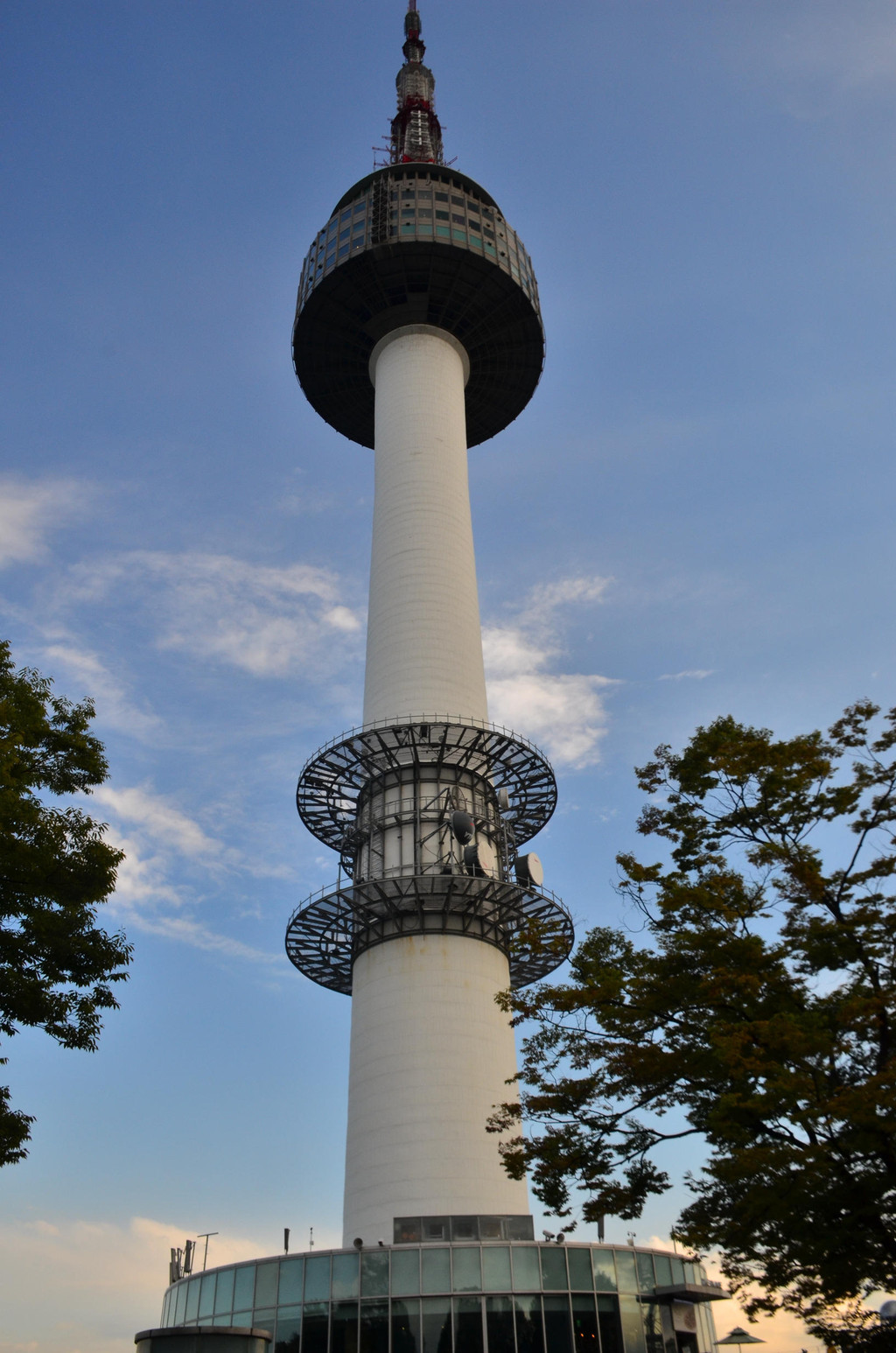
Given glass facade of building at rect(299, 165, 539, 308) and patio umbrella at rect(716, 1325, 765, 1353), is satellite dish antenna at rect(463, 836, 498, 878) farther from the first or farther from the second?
glass facade of building at rect(299, 165, 539, 308)

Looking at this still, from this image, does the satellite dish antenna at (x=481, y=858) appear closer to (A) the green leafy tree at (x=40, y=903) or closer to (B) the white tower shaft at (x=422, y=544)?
(B) the white tower shaft at (x=422, y=544)

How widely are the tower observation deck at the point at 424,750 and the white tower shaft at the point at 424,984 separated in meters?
0.09

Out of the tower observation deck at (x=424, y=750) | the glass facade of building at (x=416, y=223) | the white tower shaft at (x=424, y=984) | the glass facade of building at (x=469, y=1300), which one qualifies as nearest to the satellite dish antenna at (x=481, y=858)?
the tower observation deck at (x=424, y=750)

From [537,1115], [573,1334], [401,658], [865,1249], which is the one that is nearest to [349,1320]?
[573,1334]

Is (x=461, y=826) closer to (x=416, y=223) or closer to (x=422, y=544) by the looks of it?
(x=422, y=544)

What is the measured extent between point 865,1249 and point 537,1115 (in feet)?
29.2

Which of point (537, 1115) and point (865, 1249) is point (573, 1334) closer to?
point (537, 1115)

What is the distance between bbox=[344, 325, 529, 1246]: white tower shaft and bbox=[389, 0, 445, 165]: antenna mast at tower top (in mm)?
26477

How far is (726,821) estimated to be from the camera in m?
26.6

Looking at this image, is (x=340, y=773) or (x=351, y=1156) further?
(x=340, y=773)

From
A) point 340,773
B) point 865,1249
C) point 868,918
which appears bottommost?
point 865,1249

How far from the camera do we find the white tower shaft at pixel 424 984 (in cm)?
4250

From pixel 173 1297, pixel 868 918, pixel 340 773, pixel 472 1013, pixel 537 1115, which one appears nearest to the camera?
pixel 868 918

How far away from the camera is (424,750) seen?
174ft
